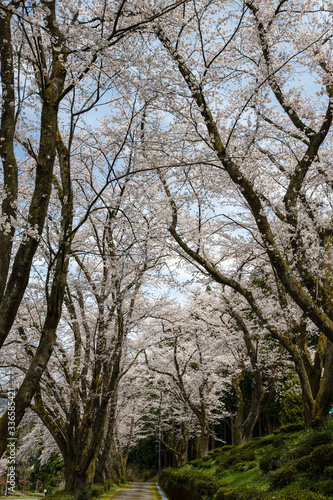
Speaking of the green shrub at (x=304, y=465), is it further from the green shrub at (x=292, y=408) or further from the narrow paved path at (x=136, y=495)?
the green shrub at (x=292, y=408)

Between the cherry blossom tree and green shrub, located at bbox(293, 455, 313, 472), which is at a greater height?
the cherry blossom tree

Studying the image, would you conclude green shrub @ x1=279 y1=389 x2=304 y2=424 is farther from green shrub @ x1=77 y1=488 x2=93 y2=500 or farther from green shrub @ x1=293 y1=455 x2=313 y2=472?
green shrub @ x1=293 y1=455 x2=313 y2=472

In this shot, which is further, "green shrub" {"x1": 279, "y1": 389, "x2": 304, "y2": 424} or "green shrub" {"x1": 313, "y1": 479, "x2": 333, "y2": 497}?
"green shrub" {"x1": 279, "y1": 389, "x2": 304, "y2": 424}

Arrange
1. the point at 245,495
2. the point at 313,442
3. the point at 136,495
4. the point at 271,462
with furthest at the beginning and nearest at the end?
the point at 136,495, the point at 271,462, the point at 313,442, the point at 245,495

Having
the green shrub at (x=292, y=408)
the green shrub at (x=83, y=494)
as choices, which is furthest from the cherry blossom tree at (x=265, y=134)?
the green shrub at (x=292, y=408)

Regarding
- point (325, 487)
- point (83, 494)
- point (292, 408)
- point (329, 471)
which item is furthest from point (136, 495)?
point (325, 487)

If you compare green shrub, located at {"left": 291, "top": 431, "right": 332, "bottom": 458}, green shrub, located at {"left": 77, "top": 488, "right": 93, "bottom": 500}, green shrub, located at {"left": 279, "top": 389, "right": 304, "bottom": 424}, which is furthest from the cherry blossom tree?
green shrub, located at {"left": 279, "top": 389, "right": 304, "bottom": 424}

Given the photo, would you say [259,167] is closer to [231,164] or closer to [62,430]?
[231,164]

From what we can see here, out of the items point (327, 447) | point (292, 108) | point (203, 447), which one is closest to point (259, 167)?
Result: point (292, 108)

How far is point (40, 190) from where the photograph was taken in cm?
321

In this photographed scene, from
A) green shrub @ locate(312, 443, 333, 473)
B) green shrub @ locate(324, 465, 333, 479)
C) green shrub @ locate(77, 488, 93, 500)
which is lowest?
green shrub @ locate(77, 488, 93, 500)

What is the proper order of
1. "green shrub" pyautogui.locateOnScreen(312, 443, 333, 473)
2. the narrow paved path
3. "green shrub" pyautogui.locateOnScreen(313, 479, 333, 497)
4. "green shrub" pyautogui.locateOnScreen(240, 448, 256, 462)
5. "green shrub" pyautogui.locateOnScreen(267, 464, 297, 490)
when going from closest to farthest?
"green shrub" pyautogui.locateOnScreen(313, 479, 333, 497), "green shrub" pyautogui.locateOnScreen(312, 443, 333, 473), "green shrub" pyautogui.locateOnScreen(267, 464, 297, 490), "green shrub" pyautogui.locateOnScreen(240, 448, 256, 462), the narrow paved path

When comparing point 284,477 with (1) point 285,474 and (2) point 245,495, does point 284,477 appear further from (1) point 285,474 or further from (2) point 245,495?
(2) point 245,495

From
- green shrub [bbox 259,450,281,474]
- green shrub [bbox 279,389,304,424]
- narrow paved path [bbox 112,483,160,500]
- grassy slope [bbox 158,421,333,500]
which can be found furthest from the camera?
green shrub [bbox 279,389,304,424]
